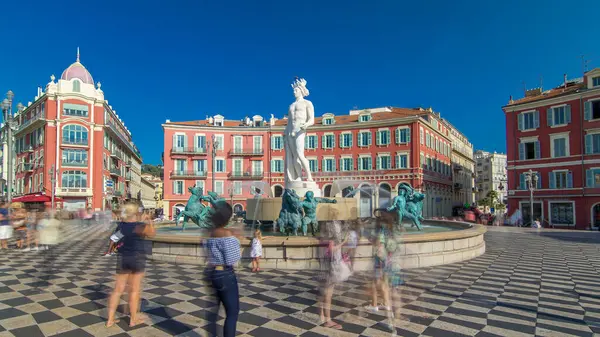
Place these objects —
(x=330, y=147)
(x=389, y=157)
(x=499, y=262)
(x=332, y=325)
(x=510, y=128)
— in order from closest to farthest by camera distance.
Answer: (x=332, y=325), (x=499, y=262), (x=510, y=128), (x=389, y=157), (x=330, y=147)

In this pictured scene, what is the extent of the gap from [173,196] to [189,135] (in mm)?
7997

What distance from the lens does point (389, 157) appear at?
Result: 43469mm

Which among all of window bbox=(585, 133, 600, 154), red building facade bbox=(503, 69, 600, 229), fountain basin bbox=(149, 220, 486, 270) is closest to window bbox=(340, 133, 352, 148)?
red building facade bbox=(503, 69, 600, 229)

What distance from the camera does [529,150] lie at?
33719 mm

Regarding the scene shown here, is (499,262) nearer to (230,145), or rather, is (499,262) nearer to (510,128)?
(510,128)

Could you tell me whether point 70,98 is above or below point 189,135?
above

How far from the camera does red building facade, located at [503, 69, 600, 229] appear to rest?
98.5ft

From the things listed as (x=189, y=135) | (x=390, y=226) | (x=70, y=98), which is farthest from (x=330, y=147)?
(x=390, y=226)

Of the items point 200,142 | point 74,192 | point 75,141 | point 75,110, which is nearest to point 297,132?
point 200,142

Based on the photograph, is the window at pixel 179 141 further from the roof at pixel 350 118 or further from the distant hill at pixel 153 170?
the distant hill at pixel 153 170

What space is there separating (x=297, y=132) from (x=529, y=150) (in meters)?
29.7

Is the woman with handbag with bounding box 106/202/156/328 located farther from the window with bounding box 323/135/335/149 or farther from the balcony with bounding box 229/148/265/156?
the balcony with bounding box 229/148/265/156

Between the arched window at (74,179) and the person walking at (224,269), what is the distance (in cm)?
4616

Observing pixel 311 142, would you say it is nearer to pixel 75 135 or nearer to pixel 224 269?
pixel 75 135
